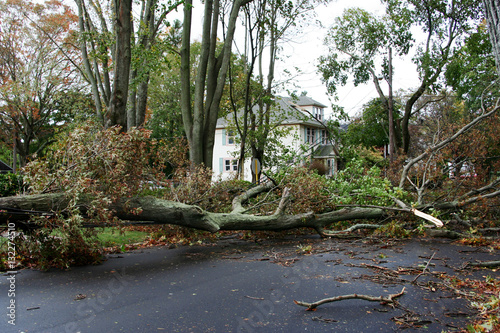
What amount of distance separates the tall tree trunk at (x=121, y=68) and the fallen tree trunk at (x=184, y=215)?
3.63 m

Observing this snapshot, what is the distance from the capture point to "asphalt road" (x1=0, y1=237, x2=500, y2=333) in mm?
3404

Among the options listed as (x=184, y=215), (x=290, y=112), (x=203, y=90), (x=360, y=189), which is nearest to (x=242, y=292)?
(x=184, y=215)

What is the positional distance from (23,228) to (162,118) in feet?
95.0

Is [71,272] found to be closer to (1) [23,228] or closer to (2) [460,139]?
(1) [23,228]

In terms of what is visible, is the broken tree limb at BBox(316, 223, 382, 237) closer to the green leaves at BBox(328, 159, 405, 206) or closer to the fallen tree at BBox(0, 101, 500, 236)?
the fallen tree at BBox(0, 101, 500, 236)

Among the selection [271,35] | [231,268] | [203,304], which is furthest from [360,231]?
[271,35]

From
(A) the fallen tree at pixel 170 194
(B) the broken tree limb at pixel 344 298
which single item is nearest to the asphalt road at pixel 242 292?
(B) the broken tree limb at pixel 344 298

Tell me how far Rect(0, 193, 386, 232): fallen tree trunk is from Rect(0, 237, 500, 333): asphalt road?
25.3 inches

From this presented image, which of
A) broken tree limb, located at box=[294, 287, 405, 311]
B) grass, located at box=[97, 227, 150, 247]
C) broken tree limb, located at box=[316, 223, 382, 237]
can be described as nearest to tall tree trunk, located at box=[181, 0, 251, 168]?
grass, located at box=[97, 227, 150, 247]

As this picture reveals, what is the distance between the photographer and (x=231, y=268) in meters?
5.77

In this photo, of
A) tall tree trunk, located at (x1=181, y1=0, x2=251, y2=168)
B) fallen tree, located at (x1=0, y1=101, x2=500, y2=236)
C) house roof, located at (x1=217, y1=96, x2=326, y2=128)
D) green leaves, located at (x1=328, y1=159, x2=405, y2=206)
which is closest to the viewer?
fallen tree, located at (x1=0, y1=101, x2=500, y2=236)

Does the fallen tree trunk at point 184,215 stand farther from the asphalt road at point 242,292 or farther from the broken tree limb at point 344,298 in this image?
the broken tree limb at point 344,298

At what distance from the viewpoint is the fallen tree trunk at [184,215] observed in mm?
5266

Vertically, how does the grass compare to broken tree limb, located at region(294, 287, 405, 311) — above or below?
below
